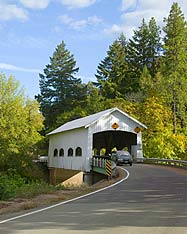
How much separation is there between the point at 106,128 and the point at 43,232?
2752 cm

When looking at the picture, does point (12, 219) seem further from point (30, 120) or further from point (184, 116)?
point (184, 116)

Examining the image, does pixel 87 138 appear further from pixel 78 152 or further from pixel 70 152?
pixel 70 152

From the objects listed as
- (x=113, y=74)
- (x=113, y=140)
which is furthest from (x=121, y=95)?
(x=113, y=140)

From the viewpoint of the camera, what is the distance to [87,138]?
33.3 m

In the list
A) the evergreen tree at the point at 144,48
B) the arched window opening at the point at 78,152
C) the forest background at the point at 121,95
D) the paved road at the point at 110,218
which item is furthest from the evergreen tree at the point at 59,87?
the paved road at the point at 110,218

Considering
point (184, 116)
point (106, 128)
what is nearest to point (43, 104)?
point (184, 116)

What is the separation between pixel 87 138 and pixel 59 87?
124 feet

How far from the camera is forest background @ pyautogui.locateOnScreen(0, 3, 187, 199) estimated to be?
1684 inches

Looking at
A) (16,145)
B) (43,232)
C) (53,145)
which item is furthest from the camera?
(53,145)

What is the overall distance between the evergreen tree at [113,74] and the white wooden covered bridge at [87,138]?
21221 millimetres

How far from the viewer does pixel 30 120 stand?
47500 millimetres

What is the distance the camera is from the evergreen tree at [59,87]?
66.2m

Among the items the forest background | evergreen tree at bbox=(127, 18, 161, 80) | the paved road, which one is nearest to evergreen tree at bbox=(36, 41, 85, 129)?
the forest background

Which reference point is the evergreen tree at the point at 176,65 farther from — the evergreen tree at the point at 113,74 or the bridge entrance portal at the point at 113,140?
the evergreen tree at the point at 113,74
